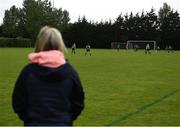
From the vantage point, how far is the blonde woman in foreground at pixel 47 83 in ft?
13.8

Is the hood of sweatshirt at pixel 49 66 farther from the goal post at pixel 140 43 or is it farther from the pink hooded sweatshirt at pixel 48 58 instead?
the goal post at pixel 140 43

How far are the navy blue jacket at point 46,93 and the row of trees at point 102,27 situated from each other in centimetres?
10220

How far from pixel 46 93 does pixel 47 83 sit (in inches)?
3.9

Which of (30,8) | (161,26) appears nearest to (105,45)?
(161,26)

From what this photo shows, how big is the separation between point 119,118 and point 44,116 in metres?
6.39

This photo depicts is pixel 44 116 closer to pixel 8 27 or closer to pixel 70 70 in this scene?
pixel 70 70

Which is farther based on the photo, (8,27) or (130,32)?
(8,27)

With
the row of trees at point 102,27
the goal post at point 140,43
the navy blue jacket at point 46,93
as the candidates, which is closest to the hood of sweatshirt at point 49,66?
the navy blue jacket at point 46,93

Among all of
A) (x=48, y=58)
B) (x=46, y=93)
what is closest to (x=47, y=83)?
(x=46, y=93)

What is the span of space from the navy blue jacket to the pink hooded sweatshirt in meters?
0.04

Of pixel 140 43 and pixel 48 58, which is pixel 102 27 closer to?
pixel 140 43

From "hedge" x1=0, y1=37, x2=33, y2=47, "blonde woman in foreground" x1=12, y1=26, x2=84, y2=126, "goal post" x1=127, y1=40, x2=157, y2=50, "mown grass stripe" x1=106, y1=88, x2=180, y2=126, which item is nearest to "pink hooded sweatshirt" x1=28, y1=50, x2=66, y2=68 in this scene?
"blonde woman in foreground" x1=12, y1=26, x2=84, y2=126

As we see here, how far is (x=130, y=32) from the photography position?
11162cm

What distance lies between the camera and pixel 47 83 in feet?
14.0
